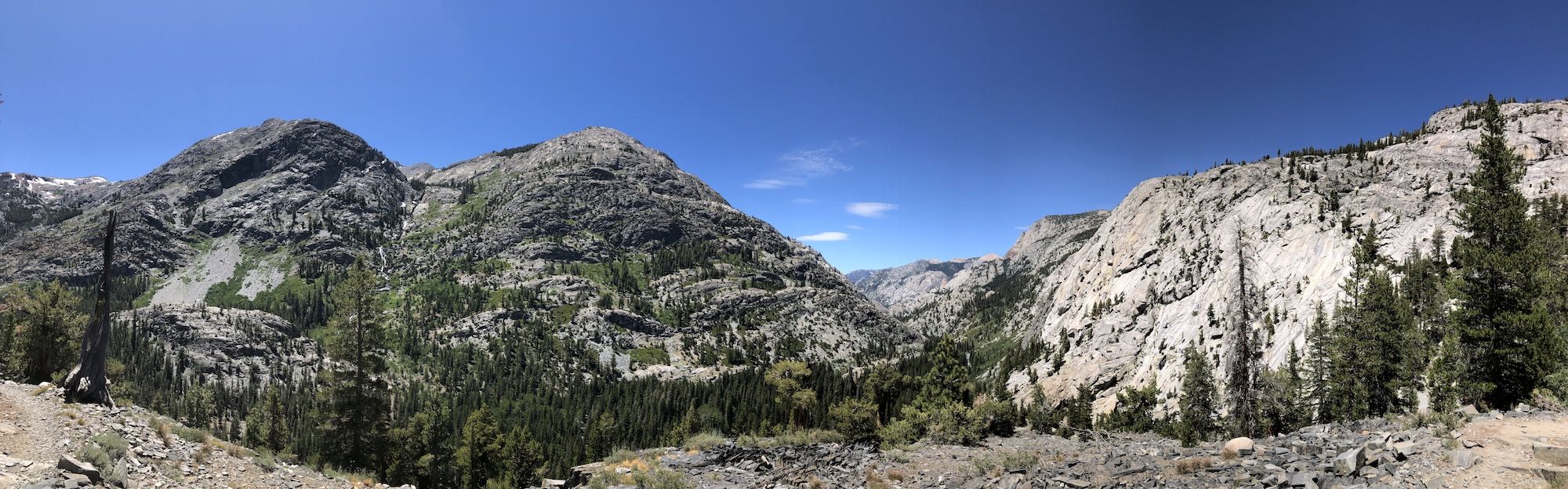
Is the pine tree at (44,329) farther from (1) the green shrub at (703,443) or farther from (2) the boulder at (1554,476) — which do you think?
(2) the boulder at (1554,476)

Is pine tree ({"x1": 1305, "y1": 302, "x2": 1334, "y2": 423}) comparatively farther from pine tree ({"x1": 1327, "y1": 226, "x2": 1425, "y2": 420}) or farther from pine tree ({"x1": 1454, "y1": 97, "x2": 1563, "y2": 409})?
pine tree ({"x1": 1454, "y1": 97, "x2": 1563, "y2": 409})

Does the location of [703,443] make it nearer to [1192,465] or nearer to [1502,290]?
[1192,465]

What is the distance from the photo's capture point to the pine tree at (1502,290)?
894 inches

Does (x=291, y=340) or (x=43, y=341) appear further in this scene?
(x=291, y=340)

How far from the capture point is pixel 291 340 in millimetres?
183125

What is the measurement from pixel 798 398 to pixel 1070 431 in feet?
79.2

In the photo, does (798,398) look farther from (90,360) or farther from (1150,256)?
(1150,256)

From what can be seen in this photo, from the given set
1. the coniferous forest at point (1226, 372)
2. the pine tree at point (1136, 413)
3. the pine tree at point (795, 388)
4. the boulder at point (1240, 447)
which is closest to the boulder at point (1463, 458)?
the boulder at point (1240, 447)

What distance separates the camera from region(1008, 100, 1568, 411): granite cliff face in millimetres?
61500

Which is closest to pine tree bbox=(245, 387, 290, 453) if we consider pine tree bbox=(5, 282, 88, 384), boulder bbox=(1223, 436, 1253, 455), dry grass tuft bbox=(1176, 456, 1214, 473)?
pine tree bbox=(5, 282, 88, 384)

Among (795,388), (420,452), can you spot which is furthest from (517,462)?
(795,388)

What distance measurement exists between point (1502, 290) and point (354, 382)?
63808 millimetres

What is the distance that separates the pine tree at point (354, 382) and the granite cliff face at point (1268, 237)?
186 feet

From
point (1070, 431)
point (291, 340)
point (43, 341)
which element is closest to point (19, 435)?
point (43, 341)
